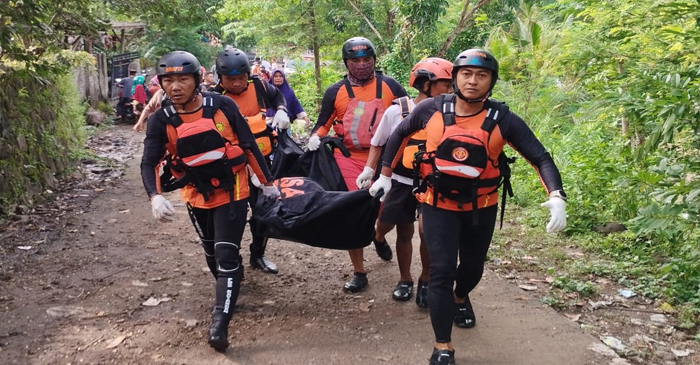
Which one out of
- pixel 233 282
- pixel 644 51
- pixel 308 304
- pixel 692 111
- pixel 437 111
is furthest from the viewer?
pixel 644 51

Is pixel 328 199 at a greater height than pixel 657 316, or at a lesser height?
greater

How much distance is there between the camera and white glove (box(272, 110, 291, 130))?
19.2ft

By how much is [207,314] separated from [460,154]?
2.46 metres

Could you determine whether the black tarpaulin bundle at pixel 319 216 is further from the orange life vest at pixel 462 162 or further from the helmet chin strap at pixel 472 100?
the helmet chin strap at pixel 472 100

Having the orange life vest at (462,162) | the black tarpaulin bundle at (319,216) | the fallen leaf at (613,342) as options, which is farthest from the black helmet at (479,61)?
the fallen leaf at (613,342)

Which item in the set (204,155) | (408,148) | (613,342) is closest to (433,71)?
(408,148)

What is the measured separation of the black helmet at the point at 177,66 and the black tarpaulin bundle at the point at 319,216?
44.1 inches

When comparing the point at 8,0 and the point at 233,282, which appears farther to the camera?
the point at 8,0

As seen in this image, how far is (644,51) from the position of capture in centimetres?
596

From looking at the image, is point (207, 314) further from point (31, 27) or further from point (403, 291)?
point (31, 27)

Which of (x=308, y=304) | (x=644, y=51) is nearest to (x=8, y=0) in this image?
(x=308, y=304)

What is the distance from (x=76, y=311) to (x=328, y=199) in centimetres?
219

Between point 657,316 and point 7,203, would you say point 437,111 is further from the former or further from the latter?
point 7,203

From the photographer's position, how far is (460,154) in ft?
12.4
